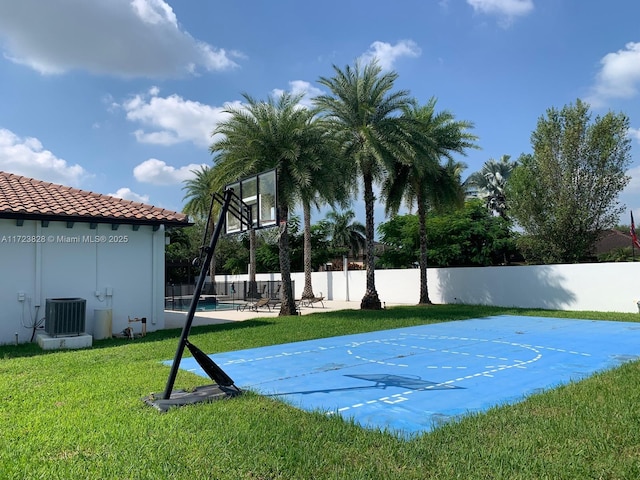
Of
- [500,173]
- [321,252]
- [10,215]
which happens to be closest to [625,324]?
[10,215]

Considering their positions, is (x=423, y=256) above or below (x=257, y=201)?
below

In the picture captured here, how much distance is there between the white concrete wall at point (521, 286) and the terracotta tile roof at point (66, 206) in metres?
15.1

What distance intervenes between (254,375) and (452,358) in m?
3.99

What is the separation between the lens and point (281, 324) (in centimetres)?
1630

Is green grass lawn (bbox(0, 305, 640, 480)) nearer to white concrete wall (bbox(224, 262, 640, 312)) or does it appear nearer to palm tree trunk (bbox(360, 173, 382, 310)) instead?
white concrete wall (bbox(224, 262, 640, 312))

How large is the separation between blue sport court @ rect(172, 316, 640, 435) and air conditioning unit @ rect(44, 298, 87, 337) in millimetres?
4294

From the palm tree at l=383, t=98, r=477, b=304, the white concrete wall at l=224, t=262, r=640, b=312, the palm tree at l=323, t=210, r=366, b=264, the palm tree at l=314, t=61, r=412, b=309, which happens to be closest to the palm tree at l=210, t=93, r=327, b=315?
the palm tree at l=314, t=61, r=412, b=309

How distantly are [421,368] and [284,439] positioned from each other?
4.53m

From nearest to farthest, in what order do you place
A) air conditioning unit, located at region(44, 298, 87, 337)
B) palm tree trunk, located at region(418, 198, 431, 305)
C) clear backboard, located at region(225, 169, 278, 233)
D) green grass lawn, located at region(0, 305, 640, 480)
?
green grass lawn, located at region(0, 305, 640, 480) → clear backboard, located at region(225, 169, 278, 233) → air conditioning unit, located at region(44, 298, 87, 337) → palm tree trunk, located at region(418, 198, 431, 305)

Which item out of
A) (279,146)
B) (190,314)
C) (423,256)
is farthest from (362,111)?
(190,314)

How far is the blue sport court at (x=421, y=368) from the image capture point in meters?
6.39

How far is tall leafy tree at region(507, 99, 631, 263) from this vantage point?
75.2 feet

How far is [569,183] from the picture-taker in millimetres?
23578

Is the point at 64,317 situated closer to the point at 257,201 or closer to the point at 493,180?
the point at 257,201
